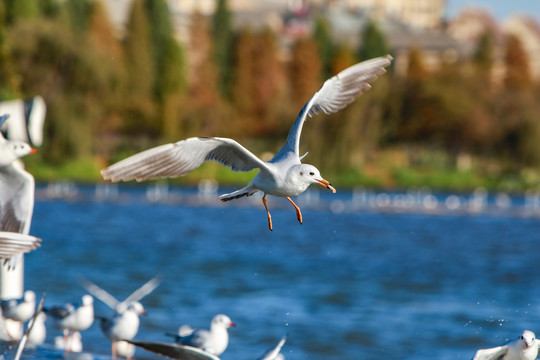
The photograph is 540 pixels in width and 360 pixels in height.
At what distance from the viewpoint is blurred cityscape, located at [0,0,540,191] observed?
40031mm

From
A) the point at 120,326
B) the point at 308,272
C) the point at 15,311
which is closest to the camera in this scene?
the point at 15,311

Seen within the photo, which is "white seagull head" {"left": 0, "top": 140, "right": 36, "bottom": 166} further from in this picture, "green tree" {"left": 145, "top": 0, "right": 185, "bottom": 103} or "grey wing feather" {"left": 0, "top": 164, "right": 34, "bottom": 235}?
"green tree" {"left": 145, "top": 0, "right": 185, "bottom": 103}

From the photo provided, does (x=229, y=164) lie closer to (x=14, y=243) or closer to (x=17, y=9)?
(x=14, y=243)

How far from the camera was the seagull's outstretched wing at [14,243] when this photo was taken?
611 cm

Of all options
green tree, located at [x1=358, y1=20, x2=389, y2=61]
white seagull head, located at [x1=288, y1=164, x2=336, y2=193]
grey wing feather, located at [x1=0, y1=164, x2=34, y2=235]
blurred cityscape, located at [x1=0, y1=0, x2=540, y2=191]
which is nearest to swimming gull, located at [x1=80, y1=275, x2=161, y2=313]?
grey wing feather, located at [x1=0, y1=164, x2=34, y2=235]

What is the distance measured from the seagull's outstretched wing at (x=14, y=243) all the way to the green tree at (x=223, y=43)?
56.8m

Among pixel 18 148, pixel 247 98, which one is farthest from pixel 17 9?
pixel 18 148

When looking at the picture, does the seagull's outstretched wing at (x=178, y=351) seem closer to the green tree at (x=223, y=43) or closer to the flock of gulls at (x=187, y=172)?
the flock of gulls at (x=187, y=172)

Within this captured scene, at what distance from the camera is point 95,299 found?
17891 millimetres

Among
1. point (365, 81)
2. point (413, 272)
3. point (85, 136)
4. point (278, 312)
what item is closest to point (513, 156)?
point (85, 136)

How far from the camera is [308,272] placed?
24438mm

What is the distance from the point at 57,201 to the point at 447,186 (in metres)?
21.9

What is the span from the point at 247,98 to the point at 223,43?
6917 millimetres

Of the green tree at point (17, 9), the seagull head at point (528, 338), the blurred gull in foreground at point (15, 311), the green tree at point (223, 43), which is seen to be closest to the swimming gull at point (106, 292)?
the blurred gull in foreground at point (15, 311)
